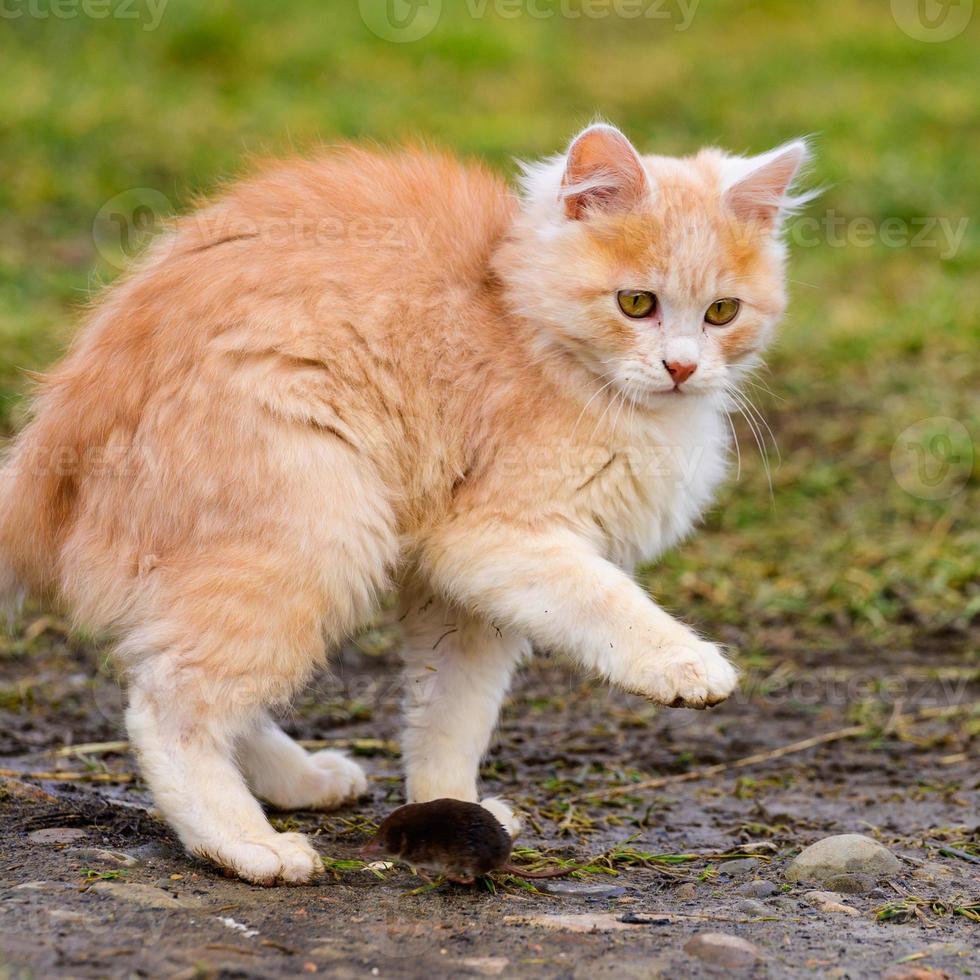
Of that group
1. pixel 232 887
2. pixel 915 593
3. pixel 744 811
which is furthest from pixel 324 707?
pixel 915 593

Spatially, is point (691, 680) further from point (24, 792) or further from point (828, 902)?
point (24, 792)

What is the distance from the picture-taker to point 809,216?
9.20 meters

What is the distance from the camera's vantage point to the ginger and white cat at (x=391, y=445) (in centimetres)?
316

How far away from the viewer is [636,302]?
3494 millimetres

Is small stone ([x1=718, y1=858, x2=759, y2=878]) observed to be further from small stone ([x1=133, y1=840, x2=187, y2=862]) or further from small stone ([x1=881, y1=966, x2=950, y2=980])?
small stone ([x1=133, y1=840, x2=187, y2=862])

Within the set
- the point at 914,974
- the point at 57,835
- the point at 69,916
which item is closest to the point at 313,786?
the point at 57,835

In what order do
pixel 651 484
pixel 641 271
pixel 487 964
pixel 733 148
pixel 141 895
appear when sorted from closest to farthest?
1. pixel 487 964
2. pixel 141 895
3. pixel 641 271
4. pixel 651 484
5. pixel 733 148

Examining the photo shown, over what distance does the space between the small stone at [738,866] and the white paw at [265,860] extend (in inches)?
41.2

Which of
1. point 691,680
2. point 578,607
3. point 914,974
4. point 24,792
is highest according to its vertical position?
point 578,607

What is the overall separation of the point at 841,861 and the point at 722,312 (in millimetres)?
1405

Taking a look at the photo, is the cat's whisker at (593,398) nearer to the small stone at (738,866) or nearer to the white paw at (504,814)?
the white paw at (504,814)

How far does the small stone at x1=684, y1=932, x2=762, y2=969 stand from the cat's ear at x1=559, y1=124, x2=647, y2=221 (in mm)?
1793

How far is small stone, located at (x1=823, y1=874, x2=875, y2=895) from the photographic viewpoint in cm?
329

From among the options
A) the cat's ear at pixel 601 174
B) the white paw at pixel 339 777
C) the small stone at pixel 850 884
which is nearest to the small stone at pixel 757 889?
the small stone at pixel 850 884
